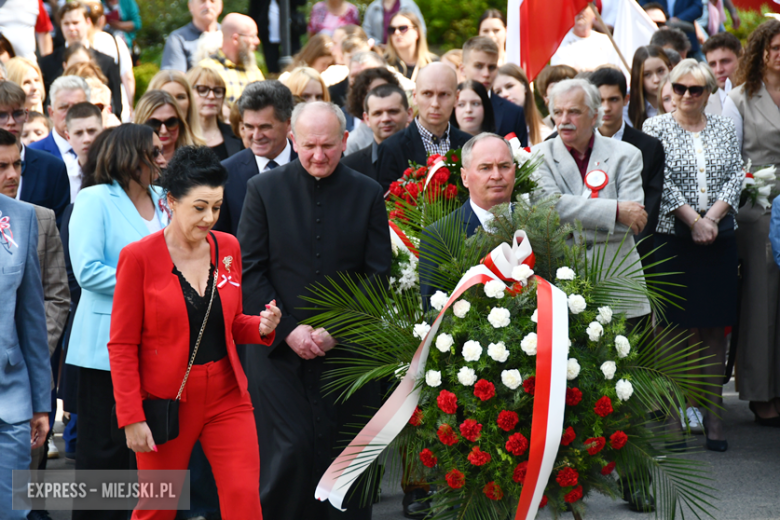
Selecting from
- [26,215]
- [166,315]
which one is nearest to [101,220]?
[26,215]

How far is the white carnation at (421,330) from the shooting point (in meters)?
3.94

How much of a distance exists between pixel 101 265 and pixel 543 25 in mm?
5424

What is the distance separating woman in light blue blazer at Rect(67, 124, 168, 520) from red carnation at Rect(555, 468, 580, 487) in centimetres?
265

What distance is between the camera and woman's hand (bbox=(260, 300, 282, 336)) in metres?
4.31

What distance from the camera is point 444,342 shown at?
12.5 feet

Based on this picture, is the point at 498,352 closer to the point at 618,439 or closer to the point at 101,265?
the point at 618,439

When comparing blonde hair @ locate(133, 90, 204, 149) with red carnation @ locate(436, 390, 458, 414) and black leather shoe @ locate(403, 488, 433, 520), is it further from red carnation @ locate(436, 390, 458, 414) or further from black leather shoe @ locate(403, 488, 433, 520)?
red carnation @ locate(436, 390, 458, 414)

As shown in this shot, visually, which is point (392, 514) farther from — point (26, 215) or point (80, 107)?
point (80, 107)

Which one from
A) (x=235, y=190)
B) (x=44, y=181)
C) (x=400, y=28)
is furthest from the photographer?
(x=400, y=28)

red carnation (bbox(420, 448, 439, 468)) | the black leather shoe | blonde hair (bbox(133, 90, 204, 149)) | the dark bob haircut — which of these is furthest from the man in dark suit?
red carnation (bbox(420, 448, 439, 468))

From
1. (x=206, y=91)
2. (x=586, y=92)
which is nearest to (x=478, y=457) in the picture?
(x=586, y=92)

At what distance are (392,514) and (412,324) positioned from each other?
2.29 m

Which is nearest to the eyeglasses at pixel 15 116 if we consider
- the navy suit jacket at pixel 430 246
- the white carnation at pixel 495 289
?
the navy suit jacket at pixel 430 246

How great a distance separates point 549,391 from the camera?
3643 millimetres
